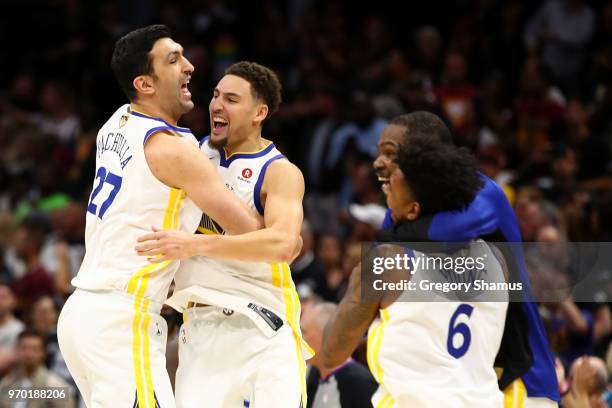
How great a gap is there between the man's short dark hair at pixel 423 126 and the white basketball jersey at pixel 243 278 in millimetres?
702

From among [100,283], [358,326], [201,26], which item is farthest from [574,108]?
[100,283]

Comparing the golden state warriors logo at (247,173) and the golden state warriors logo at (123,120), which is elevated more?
the golden state warriors logo at (123,120)

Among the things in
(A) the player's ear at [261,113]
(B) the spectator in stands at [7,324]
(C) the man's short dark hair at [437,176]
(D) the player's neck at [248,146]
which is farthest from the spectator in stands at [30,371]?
(C) the man's short dark hair at [437,176]

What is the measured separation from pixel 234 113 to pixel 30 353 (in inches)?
138

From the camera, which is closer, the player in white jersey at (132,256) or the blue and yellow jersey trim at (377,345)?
the player in white jersey at (132,256)

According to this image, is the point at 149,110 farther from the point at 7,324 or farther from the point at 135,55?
the point at 7,324

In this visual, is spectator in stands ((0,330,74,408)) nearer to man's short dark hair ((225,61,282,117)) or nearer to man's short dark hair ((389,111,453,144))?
man's short dark hair ((225,61,282,117))

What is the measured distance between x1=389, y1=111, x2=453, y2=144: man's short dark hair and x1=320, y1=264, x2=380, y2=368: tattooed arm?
2.57ft

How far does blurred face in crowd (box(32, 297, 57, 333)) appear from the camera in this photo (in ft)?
29.5

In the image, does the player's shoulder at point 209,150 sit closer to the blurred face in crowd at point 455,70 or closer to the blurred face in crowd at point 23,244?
the blurred face in crowd at point 23,244

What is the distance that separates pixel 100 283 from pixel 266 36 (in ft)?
29.4

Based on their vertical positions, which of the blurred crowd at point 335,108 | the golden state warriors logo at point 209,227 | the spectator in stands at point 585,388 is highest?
the blurred crowd at point 335,108

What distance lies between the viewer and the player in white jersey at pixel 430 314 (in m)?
4.91

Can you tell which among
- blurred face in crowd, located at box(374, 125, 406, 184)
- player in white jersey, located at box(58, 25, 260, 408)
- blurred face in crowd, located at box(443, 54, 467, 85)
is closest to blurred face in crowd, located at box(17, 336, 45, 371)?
player in white jersey, located at box(58, 25, 260, 408)
